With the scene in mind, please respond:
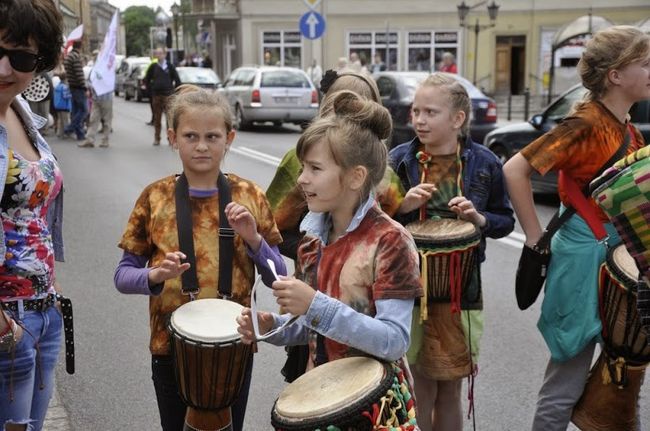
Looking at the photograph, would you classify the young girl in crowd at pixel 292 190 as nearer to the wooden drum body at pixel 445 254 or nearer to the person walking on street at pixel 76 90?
the wooden drum body at pixel 445 254

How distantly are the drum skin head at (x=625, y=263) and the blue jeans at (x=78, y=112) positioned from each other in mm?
15992

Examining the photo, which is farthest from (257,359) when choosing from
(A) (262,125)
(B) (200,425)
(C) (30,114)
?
(A) (262,125)

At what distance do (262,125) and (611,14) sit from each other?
2238 centimetres

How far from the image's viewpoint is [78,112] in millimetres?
18125

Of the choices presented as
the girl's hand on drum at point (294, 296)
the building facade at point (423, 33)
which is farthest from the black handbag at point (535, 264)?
the building facade at point (423, 33)

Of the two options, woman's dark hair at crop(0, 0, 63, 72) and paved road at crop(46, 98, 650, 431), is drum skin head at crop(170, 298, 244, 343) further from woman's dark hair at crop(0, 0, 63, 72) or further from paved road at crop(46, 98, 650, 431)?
paved road at crop(46, 98, 650, 431)

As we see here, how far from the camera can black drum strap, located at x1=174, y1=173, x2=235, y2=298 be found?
9.59 feet

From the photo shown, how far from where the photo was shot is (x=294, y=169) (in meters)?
3.52

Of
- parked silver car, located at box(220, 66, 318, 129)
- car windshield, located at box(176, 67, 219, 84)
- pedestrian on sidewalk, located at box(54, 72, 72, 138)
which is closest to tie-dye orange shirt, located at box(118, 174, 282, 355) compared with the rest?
pedestrian on sidewalk, located at box(54, 72, 72, 138)

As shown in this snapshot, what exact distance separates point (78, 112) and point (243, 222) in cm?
1631

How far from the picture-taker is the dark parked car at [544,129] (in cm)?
967

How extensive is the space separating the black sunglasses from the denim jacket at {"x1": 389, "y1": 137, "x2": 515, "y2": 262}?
159cm

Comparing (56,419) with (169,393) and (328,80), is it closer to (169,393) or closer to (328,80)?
(169,393)

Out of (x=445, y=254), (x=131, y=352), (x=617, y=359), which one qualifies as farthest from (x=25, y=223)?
(x=131, y=352)
